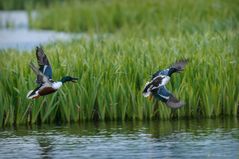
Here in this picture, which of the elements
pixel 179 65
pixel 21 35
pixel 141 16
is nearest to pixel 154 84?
pixel 179 65

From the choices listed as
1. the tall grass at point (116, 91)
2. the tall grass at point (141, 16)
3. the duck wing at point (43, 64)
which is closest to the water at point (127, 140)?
the tall grass at point (116, 91)

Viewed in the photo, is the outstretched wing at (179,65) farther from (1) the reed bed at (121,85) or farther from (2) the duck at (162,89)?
(1) the reed bed at (121,85)

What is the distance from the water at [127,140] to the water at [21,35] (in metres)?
8.89

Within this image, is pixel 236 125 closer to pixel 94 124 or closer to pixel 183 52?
pixel 94 124

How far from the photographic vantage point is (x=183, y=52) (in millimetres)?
12219

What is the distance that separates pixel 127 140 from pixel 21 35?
14131 mm

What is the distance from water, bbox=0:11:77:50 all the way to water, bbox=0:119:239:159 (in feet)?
29.2

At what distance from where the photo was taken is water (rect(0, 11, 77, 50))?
19.8 metres

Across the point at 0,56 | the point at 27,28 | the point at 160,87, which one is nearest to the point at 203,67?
the point at 160,87

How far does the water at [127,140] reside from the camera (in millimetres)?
8266

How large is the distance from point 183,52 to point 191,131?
286 centimetres

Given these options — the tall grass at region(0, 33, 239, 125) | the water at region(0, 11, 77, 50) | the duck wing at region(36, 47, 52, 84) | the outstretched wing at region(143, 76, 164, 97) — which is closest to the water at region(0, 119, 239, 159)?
the tall grass at region(0, 33, 239, 125)

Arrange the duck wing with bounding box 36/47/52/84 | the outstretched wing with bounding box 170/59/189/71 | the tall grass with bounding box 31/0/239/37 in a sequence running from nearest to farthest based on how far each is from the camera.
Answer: the outstretched wing with bounding box 170/59/189/71 < the duck wing with bounding box 36/47/52/84 < the tall grass with bounding box 31/0/239/37

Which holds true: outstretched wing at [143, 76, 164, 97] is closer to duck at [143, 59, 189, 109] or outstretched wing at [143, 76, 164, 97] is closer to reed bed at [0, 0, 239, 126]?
duck at [143, 59, 189, 109]
